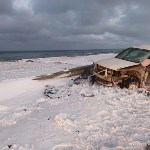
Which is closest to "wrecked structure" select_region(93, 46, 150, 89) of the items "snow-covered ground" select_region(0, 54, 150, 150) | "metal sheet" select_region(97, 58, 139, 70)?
"metal sheet" select_region(97, 58, 139, 70)

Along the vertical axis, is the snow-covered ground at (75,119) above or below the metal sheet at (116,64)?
below

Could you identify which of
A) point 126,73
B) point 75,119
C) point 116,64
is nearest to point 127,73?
point 126,73

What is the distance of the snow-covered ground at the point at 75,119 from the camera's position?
6.41 meters

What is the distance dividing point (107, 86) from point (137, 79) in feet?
4.17

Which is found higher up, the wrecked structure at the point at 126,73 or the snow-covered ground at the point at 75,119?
the wrecked structure at the point at 126,73

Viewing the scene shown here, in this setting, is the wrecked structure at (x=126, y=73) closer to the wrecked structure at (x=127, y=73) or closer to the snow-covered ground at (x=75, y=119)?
the wrecked structure at (x=127, y=73)

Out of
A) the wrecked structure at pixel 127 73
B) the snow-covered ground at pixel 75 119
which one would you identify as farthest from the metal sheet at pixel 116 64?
the snow-covered ground at pixel 75 119

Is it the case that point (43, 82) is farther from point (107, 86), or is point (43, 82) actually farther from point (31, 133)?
point (31, 133)

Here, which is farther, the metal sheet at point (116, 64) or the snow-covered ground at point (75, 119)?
the metal sheet at point (116, 64)

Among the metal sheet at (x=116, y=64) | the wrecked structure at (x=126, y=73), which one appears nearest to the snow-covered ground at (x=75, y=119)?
the wrecked structure at (x=126, y=73)

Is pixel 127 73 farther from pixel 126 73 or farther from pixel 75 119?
pixel 75 119

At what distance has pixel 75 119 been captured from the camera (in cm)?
805

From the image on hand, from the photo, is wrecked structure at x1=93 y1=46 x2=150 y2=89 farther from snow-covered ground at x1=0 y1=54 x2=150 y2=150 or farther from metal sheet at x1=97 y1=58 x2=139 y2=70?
snow-covered ground at x1=0 y1=54 x2=150 y2=150

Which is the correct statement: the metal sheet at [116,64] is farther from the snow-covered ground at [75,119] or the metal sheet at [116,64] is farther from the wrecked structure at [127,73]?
the snow-covered ground at [75,119]
